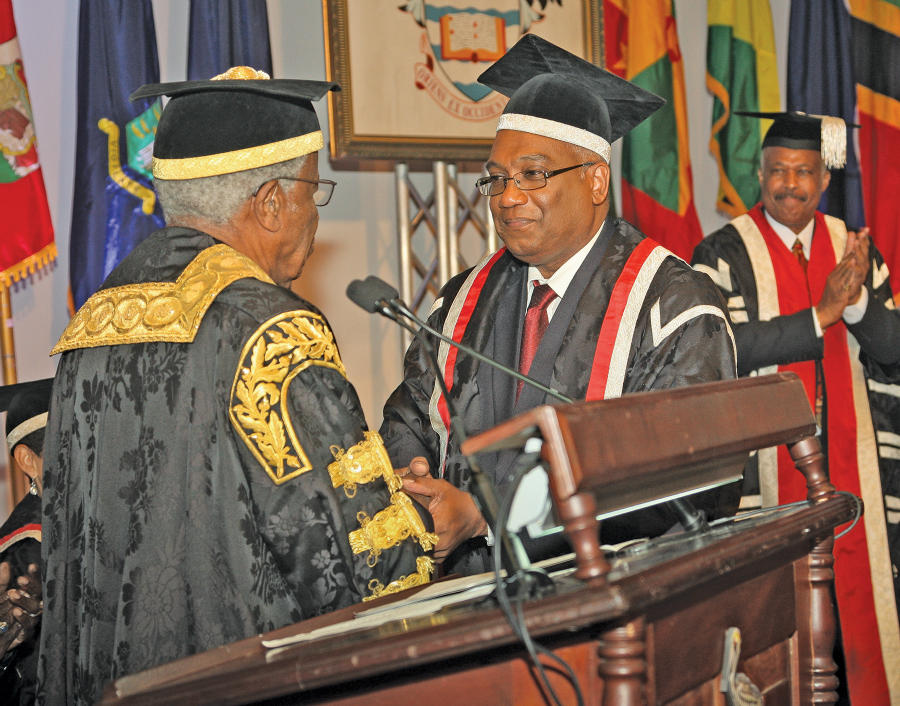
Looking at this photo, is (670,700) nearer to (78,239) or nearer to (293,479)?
(293,479)

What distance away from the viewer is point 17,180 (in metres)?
4.00

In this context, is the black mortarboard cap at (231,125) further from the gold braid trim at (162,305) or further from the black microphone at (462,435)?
the black microphone at (462,435)

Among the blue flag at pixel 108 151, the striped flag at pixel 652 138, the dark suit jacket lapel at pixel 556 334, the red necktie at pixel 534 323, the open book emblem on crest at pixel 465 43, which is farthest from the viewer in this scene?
the striped flag at pixel 652 138

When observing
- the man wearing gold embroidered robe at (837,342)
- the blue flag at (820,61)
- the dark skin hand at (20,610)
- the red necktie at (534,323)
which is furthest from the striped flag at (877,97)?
the dark skin hand at (20,610)

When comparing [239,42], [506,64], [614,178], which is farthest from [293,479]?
[614,178]

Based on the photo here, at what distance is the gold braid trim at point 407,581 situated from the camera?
1.82 meters

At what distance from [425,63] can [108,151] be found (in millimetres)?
1582

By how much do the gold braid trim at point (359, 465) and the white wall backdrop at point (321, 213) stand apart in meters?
2.92

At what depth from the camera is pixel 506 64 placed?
312 centimetres

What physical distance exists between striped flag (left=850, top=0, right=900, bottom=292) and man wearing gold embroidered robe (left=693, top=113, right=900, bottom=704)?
1.04 metres

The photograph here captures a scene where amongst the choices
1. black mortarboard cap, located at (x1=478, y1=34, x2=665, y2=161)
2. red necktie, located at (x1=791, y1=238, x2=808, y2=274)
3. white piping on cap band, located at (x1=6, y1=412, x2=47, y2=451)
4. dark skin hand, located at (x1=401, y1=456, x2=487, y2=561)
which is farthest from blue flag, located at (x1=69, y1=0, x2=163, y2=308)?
red necktie, located at (x1=791, y1=238, x2=808, y2=274)

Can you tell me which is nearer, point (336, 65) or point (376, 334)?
point (336, 65)

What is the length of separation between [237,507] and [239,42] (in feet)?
10.2

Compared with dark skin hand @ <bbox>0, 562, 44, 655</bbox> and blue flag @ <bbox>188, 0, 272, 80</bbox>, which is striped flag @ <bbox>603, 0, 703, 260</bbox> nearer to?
blue flag @ <bbox>188, 0, 272, 80</bbox>
